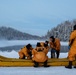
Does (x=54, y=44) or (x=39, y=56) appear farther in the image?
(x=54, y=44)

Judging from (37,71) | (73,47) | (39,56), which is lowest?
(37,71)

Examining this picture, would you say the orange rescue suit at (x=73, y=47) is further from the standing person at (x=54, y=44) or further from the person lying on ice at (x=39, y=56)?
the standing person at (x=54, y=44)

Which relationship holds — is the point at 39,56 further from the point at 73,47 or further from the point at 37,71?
the point at 73,47

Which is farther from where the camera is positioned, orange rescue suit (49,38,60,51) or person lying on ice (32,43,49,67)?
orange rescue suit (49,38,60,51)

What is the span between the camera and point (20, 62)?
10.1 meters

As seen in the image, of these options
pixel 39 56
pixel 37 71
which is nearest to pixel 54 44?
pixel 39 56

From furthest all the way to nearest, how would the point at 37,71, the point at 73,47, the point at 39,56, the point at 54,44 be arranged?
the point at 54,44 → the point at 39,56 → the point at 73,47 → the point at 37,71

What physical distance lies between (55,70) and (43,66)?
0.86 metres

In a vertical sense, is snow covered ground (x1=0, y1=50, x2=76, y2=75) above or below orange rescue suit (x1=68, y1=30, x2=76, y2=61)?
Result: below

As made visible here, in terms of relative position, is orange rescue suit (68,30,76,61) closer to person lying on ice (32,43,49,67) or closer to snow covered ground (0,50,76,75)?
snow covered ground (0,50,76,75)

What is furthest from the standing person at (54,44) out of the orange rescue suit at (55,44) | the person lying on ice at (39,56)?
the person lying on ice at (39,56)

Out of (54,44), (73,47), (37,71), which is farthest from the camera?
(54,44)

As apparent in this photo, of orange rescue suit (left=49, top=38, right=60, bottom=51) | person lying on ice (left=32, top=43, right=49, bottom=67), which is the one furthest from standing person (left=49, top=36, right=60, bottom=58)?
person lying on ice (left=32, top=43, right=49, bottom=67)

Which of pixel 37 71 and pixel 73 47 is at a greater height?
pixel 73 47
